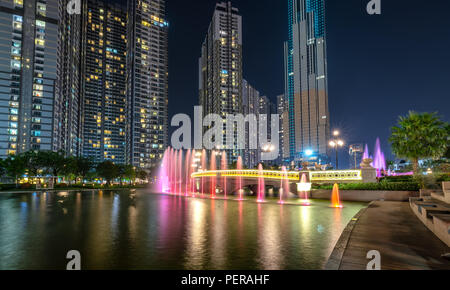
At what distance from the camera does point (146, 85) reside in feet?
568

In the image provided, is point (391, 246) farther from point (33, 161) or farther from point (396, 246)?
point (33, 161)

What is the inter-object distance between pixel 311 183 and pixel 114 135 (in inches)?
7264

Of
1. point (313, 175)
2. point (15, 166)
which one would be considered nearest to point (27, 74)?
point (15, 166)

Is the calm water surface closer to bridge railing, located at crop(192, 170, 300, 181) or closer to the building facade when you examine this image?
bridge railing, located at crop(192, 170, 300, 181)

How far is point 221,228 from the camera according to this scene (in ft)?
51.0

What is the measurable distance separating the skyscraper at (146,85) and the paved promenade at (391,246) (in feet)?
537

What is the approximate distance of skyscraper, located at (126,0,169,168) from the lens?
16812 cm

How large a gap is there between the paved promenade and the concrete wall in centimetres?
1396

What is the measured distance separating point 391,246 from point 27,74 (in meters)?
134
